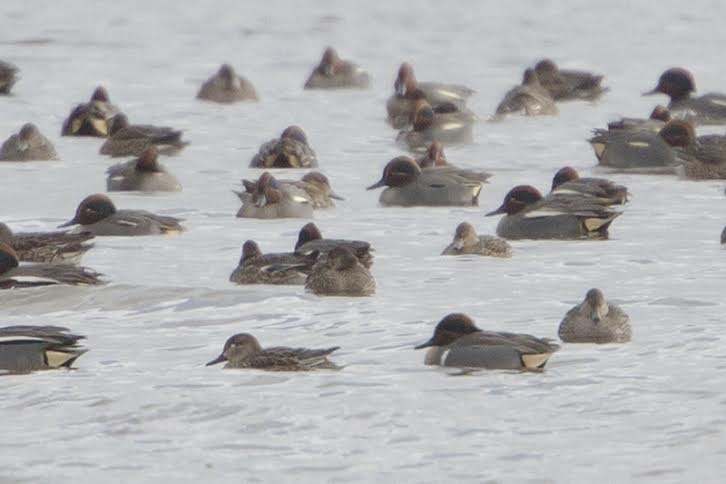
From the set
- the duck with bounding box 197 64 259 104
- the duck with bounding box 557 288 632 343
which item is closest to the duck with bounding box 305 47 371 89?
the duck with bounding box 197 64 259 104

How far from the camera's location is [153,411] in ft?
39.0

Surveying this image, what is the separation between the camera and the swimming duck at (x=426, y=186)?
68.5ft

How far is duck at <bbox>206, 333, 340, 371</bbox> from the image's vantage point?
12820 mm

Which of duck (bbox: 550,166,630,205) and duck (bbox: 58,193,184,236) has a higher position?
duck (bbox: 58,193,184,236)

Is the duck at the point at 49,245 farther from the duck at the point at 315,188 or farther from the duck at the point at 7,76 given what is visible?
the duck at the point at 7,76

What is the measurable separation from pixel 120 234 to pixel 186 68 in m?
16.4

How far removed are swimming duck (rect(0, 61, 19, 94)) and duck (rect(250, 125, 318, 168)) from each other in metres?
7.70

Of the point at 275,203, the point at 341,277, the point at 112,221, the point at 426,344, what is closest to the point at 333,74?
the point at 275,203

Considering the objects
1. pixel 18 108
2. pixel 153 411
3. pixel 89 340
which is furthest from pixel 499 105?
pixel 153 411

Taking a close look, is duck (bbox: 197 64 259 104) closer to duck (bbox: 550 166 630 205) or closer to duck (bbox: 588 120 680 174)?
duck (bbox: 588 120 680 174)

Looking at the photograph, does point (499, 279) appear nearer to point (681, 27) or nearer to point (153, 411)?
point (153, 411)

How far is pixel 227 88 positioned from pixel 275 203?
10.2 metres

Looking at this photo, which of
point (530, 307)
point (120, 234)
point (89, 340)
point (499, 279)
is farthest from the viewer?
point (120, 234)

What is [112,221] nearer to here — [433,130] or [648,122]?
[433,130]
